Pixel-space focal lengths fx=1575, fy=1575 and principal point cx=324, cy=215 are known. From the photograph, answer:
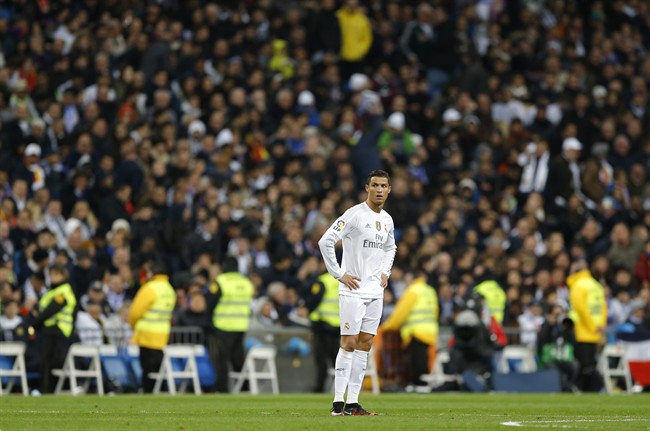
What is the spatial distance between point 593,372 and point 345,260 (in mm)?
11157

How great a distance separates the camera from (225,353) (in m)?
25.5

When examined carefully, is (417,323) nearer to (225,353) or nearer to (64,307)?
(225,353)

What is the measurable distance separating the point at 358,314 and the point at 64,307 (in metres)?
8.75

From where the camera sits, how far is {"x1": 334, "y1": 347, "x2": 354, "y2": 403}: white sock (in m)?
16.5

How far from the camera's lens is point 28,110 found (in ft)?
95.1

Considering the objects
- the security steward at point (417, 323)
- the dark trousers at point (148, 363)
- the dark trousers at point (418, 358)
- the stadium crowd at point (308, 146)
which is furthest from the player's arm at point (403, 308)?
the dark trousers at point (148, 363)

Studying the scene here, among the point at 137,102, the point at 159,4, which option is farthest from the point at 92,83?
the point at 159,4

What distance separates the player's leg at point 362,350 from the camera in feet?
54.5

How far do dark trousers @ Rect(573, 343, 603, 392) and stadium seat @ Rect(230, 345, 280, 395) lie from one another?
512 cm

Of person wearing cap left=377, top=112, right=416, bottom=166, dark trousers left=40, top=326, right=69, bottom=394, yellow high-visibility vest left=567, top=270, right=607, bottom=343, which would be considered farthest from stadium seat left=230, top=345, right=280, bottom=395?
person wearing cap left=377, top=112, right=416, bottom=166

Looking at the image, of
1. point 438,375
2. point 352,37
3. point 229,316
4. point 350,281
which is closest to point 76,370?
point 229,316

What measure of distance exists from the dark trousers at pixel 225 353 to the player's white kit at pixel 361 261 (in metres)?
8.95

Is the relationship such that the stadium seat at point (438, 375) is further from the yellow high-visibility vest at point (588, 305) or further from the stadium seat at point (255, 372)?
the stadium seat at point (255, 372)

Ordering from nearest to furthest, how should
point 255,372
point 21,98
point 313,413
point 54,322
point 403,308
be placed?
point 313,413, point 54,322, point 403,308, point 255,372, point 21,98
